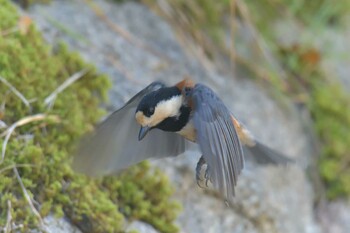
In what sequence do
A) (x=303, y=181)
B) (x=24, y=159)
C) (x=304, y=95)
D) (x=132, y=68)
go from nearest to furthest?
(x=24, y=159)
(x=132, y=68)
(x=303, y=181)
(x=304, y=95)

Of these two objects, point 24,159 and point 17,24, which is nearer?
point 24,159

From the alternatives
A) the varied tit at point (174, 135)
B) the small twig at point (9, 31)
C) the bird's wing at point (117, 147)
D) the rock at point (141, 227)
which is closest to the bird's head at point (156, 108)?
the varied tit at point (174, 135)

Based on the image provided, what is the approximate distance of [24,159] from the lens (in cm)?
262

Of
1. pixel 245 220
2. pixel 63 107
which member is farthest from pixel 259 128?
pixel 63 107

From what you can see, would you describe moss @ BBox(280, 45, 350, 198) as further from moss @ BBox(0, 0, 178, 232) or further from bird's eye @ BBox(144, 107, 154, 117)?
bird's eye @ BBox(144, 107, 154, 117)

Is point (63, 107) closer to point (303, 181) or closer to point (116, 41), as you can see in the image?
point (116, 41)

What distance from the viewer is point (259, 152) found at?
2924 millimetres

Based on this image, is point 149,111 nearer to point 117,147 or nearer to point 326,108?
point 117,147

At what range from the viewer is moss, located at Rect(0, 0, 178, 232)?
2582 mm

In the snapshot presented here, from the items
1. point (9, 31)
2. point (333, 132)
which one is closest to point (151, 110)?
point (9, 31)

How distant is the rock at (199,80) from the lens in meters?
3.28

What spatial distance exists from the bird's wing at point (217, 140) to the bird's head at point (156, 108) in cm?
8

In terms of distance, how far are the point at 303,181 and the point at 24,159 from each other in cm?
175

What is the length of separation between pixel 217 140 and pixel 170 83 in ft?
4.63
